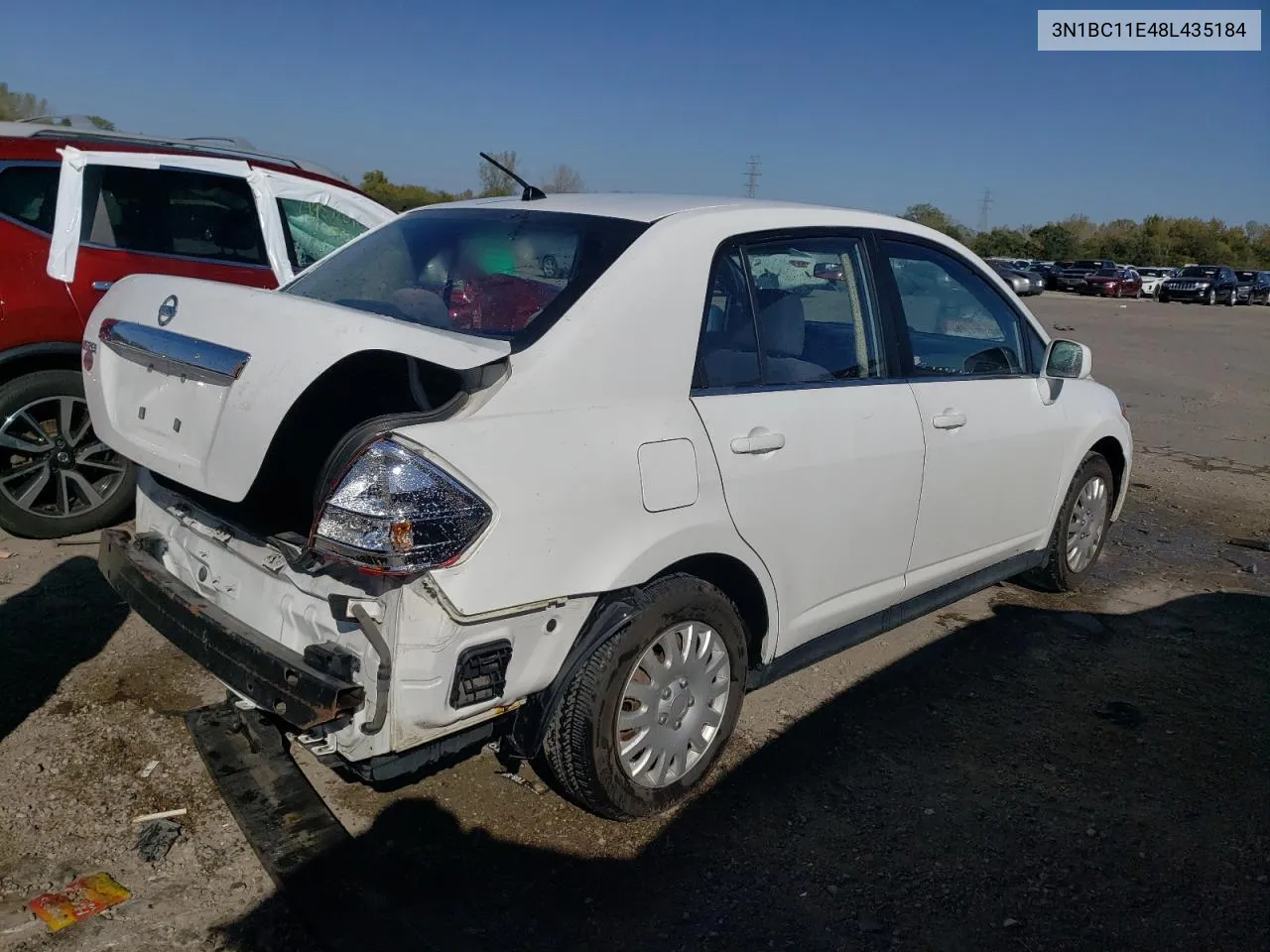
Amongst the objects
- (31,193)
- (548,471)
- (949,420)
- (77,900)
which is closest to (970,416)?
(949,420)

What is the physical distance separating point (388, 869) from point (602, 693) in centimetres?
77

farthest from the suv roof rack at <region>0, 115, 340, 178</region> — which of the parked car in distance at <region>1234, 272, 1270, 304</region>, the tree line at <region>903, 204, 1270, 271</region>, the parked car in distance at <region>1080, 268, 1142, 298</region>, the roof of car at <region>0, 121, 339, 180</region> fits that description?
the tree line at <region>903, 204, 1270, 271</region>

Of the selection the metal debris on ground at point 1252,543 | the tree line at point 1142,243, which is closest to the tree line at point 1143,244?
the tree line at point 1142,243

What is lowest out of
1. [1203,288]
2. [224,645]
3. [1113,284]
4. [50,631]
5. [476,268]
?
[50,631]

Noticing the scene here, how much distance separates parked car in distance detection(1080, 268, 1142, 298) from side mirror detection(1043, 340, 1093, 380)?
40685 mm

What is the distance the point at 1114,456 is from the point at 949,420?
2028 mm

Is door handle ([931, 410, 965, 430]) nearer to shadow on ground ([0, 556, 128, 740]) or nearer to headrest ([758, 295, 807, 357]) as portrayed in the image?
headrest ([758, 295, 807, 357])

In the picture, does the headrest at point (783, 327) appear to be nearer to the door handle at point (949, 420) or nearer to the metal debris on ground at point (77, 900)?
the door handle at point (949, 420)

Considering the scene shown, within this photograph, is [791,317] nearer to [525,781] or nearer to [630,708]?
[630,708]

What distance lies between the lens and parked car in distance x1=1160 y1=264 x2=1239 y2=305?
131 ft

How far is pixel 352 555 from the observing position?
2.36m

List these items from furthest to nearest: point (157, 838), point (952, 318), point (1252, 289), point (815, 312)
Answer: point (1252, 289)
point (952, 318)
point (815, 312)
point (157, 838)

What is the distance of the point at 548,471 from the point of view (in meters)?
2.53

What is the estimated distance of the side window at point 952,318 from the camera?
3.92 metres
